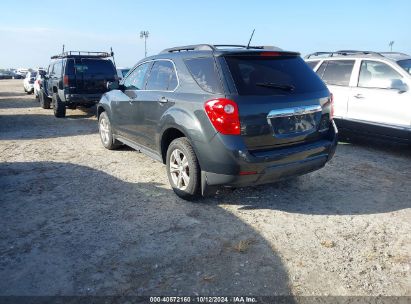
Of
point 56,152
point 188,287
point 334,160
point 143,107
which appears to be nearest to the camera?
point 188,287

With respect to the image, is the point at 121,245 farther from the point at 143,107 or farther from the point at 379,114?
the point at 379,114

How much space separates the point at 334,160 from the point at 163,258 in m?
4.17

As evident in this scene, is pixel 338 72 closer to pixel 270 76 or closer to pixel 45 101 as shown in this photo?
pixel 270 76

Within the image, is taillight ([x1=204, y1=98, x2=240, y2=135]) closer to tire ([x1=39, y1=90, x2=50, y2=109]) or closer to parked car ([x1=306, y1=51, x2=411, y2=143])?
parked car ([x1=306, y1=51, x2=411, y2=143])

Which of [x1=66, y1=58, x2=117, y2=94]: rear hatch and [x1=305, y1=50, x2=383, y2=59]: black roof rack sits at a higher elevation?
[x1=305, y1=50, x2=383, y2=59]: black roof rack

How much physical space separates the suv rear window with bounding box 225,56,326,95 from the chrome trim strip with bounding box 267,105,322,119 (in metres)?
0.21

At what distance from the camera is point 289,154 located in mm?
3865

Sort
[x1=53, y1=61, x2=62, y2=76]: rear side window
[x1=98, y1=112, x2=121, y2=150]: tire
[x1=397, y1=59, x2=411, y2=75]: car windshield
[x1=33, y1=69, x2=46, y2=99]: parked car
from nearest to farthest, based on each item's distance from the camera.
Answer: [x1=397, y1=59, x2=411, y2=75]: car windshield, [x1=98, y1=112, x2=121, y2=150]: tire, [x1=53, y1=61, x2=62, y2=76]: rear side window, [x1=33, y1=69, x2=46, y2=99]: parked car

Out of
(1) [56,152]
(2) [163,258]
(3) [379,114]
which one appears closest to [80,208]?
(2) [163,258]

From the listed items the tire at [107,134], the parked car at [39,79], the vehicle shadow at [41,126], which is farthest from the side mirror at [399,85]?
the parked car at [39,79]

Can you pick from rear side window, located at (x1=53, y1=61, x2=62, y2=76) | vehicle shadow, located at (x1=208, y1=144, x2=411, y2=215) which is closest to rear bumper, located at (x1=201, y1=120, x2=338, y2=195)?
vehicle shadow, located at (x1=208, y1=144, x2=411, y2=215)

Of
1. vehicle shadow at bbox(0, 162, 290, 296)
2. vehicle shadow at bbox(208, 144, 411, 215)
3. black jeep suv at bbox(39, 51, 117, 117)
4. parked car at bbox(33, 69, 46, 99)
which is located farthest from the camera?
parked car at bbox(33, 69, 46, 99)

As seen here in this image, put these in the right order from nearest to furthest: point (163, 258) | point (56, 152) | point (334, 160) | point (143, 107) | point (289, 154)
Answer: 1. point (163, 258)
2. point (289, 154)
3. point (143, 107)
4. point (334, 160)
5. point (56, 152)

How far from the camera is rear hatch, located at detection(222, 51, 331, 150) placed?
367cm
